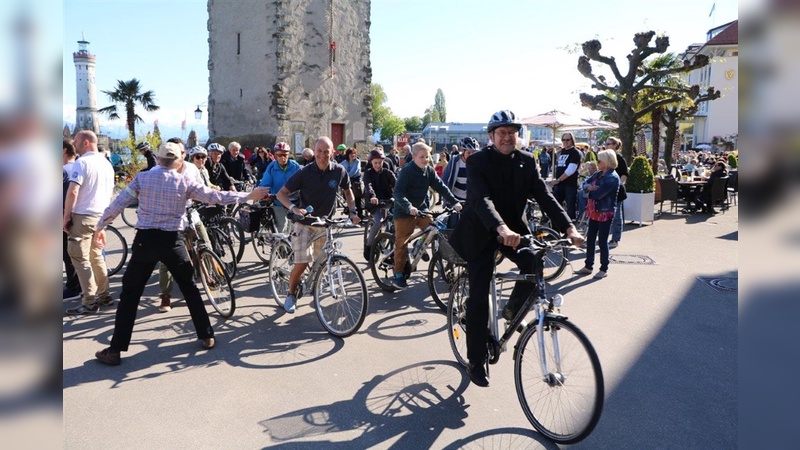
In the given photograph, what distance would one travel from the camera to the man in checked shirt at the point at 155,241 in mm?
5098

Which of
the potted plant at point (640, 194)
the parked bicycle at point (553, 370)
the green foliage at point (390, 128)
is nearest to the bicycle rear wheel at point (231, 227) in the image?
the parked bicycle at point (553, 370)

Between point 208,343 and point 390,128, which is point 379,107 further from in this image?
point 208,343

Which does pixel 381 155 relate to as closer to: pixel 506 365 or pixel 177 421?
pixel 506 365

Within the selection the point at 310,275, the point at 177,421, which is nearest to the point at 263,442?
the point at 177,421

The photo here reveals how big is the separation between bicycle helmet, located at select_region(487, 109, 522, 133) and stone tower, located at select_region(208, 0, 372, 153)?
79.5ft

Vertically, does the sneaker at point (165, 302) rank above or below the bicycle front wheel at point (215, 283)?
below

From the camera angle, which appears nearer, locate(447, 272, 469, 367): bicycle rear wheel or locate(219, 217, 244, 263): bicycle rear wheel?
locate(447, 272, 469, 367): bicycle rear wheel

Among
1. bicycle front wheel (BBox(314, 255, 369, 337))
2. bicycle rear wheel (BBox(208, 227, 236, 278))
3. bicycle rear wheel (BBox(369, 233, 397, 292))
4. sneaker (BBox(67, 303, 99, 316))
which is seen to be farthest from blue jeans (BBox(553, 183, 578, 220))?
sneaker (BBox(67, 303, 99, 316))

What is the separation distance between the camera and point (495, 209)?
4.15 m

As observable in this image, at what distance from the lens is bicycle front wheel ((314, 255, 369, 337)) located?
5.67 meters

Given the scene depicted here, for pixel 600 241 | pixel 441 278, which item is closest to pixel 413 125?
pixel 600 241

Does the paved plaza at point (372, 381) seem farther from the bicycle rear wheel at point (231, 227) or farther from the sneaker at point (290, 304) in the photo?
the bicycle rear wheel at point (231, 227)

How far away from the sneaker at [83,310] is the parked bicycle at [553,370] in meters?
5.05

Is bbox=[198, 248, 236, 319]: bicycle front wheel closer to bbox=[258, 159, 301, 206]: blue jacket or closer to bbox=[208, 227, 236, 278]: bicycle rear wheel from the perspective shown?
bbox=[208, 227, 236, 278]: bicycle rear wheel
